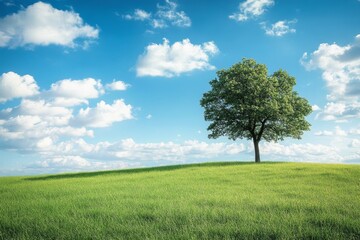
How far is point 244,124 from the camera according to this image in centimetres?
4644

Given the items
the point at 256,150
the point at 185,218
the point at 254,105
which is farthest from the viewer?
the point at 256,150

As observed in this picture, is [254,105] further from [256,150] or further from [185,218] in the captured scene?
[185,218]

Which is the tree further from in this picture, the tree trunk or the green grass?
the green grass

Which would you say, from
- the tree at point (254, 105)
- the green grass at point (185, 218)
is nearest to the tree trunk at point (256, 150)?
the tree at point (254, 105)

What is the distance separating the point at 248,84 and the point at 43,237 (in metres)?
38.0

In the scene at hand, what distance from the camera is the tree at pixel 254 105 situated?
43.9 meters

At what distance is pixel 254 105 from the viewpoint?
43438 mm

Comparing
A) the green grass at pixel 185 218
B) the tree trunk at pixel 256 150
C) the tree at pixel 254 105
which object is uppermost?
the tree at pixel 254 105

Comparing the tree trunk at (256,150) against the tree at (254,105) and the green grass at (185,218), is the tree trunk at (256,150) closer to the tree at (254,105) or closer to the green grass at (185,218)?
the tree at (254,105)

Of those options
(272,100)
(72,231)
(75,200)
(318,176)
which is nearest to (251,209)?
(72,231)

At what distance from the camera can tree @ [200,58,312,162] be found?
4394cm

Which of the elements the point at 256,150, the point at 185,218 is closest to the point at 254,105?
the point at 256,150

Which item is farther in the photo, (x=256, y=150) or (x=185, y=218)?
(x=256, y=150)

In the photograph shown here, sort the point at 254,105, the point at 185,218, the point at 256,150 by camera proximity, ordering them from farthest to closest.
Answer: the point at 256,150 < the point at 254,105 < the point at 185,218
